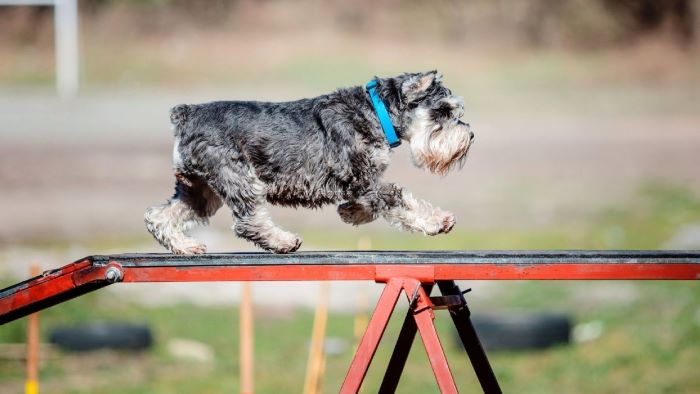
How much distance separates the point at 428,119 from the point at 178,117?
1636 millimetres

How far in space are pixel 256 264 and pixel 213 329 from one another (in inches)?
297

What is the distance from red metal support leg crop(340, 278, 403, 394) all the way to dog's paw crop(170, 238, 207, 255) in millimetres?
1385

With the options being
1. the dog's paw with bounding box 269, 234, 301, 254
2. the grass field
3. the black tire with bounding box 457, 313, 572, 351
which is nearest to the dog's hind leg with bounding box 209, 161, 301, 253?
the dog's paw with bounding box 269, 234, 301, 254

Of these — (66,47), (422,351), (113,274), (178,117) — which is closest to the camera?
(113,274)

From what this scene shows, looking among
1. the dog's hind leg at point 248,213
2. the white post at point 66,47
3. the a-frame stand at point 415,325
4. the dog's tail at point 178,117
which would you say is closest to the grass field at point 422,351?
the dog's hind leg at point 248,213

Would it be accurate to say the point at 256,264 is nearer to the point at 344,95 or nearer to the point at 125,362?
the point at 344,95

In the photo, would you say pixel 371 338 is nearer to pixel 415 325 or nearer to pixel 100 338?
pixel 415 325

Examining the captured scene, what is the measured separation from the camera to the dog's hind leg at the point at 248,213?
7.16 m

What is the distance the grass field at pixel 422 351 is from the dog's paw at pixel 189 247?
14.8ft

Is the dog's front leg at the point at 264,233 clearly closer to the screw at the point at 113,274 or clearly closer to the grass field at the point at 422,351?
the screw at the point at 113,274

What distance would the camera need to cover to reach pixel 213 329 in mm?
13922

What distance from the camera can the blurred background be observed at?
12758 mm

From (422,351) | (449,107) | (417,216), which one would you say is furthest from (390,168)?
(417,216)

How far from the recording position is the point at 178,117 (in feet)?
24.3
